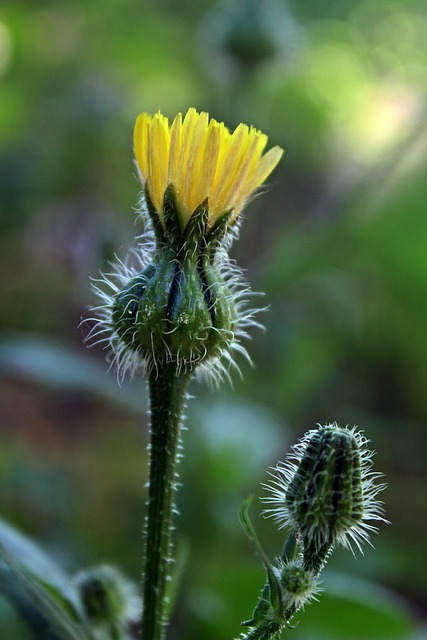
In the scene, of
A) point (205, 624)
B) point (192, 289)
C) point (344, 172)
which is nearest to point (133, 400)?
point (205, 624)

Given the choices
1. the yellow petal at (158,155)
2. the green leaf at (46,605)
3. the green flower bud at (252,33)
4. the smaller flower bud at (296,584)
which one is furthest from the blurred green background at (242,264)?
the yellow petal at (158,155)

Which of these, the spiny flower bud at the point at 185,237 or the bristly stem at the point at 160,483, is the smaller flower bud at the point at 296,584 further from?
the spiny flower bud at the point at 185,237

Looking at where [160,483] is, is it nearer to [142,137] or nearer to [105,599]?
[105,599]

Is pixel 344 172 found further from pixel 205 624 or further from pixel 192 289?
pixel 192 289

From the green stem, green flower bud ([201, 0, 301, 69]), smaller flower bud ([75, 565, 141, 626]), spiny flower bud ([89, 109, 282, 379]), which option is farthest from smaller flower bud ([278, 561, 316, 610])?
green flower bud ([201, 0, 301, 69])

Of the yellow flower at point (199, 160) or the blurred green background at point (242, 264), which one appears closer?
the yellow flower at point (199, 160)

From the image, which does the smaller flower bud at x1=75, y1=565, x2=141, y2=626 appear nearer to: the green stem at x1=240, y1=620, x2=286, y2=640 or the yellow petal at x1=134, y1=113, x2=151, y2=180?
the green stem at x1=240, y1=620, x2=286, y2=640

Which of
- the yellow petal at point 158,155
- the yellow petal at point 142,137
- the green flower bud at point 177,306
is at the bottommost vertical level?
the green flower bud at point 177,306
